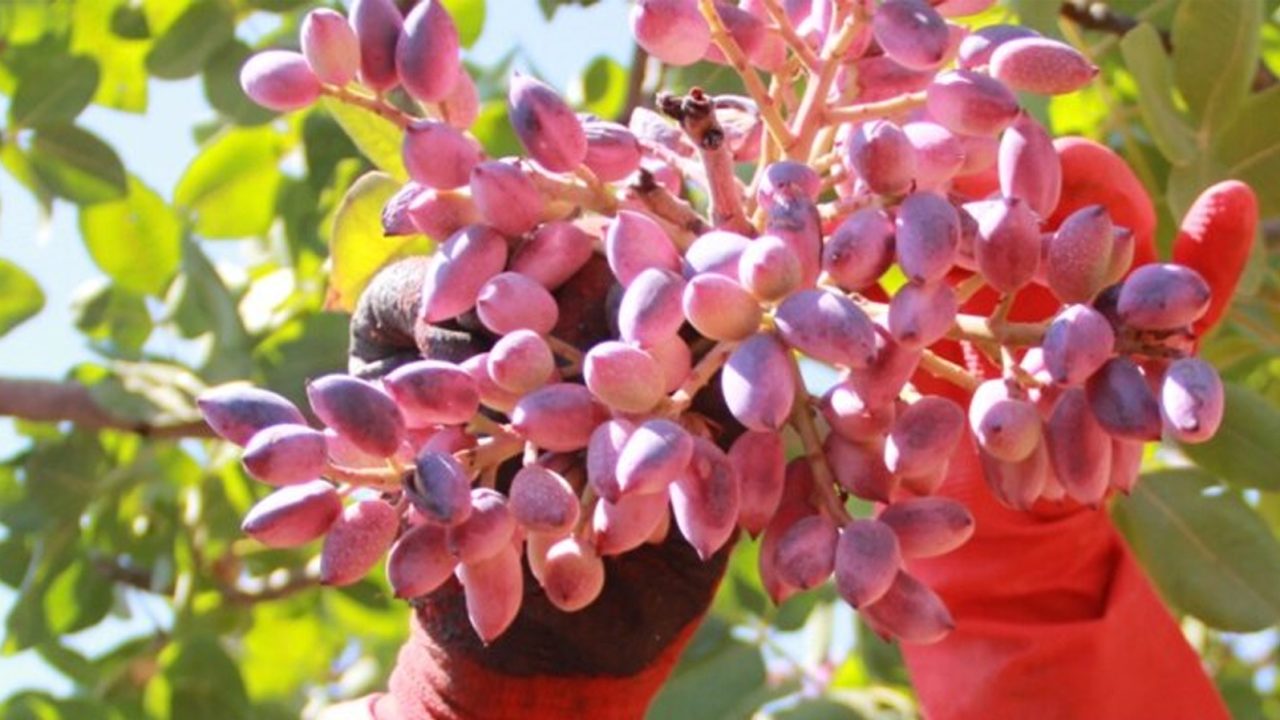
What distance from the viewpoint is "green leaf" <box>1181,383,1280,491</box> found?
130cm

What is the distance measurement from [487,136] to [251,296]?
35 centimetres

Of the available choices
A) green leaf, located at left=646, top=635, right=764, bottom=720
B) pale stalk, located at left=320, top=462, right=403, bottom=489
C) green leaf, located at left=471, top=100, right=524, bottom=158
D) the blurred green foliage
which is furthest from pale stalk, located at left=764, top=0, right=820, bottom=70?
green leaf, located at left=471, top=100, right=524, bottom=158

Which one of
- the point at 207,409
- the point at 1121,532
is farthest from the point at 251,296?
the point at 207,409

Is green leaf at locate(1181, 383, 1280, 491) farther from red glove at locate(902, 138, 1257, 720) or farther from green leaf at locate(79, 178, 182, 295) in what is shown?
green leaf at locate(79, 178, 182, 295)

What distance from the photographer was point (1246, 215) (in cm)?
99

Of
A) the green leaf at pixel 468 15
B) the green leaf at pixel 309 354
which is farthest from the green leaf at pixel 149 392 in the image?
the green leaf at pixel 468 15

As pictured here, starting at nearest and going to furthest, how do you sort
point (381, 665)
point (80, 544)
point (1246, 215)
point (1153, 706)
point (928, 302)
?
point (928, 302), point (1246, 215), point (1153, 706), point (80, 544), point (381, 665)

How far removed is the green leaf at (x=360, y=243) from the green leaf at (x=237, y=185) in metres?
0.81

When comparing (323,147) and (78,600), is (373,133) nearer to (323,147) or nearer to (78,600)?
(323,147)

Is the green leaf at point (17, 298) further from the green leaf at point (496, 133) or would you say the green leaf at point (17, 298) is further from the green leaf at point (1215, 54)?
the green leaf at point (1215, 54)

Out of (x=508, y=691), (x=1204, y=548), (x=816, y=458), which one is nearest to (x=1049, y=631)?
(x=1204, y=548)

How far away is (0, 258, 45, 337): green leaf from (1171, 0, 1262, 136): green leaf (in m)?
1.07

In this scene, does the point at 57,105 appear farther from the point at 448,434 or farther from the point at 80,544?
the point at 448,434

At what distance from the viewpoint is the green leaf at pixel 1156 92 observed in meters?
1.28
